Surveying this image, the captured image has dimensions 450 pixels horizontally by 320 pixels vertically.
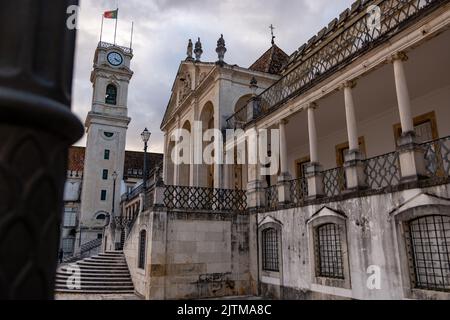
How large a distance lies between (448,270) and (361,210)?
101 inches

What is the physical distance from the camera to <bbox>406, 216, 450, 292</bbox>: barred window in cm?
779

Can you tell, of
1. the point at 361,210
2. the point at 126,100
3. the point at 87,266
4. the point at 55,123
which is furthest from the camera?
the point at 126,100

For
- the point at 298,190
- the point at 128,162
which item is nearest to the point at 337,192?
the point at 298,190

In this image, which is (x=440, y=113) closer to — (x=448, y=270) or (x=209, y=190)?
(x=448, y=270)

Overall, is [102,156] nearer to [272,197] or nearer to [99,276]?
[99,276]

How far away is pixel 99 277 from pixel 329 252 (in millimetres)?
10336

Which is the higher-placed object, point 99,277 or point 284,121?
point 284,121

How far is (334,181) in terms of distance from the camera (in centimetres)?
1183

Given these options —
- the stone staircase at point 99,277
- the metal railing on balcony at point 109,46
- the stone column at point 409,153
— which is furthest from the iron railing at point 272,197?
the metal railing on balcony at point 109,46

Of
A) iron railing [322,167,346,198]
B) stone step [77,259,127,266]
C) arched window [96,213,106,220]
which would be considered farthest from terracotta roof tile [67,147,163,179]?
iron railing [322,167,346,198]

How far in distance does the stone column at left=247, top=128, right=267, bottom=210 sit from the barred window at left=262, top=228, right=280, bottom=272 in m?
1.34

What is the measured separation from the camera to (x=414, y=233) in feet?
27.8

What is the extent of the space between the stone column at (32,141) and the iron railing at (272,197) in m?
13.2
